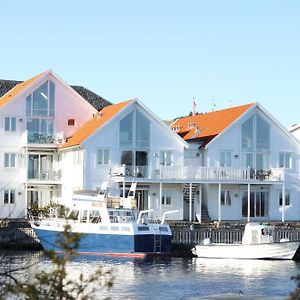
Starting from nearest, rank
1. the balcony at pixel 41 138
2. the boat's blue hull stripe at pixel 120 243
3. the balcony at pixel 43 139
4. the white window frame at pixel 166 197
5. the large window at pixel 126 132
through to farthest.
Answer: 1. the boat's blue hull stripe at pixel 120 243
2. the large window at pixel 126 132
3. the white window frame at pixel 166 197
4. the balcony at pixel 41 138
5. the balcony at pixel 43 139

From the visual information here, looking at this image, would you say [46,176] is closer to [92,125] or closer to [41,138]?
[41,138]

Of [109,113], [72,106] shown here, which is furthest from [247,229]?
[72,106]

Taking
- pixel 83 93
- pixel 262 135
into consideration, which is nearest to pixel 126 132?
pixel 262 135

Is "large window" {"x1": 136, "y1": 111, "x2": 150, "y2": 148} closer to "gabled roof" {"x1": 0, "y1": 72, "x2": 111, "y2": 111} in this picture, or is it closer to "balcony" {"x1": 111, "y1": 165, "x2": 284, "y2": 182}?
"balcony" {"x1": 111, "y1": 165, "x2": 284, "y2": 182}

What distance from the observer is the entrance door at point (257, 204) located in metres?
62.0

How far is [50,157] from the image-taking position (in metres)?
64.0

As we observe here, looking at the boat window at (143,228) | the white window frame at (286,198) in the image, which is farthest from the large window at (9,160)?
the white window frame at (286,198)

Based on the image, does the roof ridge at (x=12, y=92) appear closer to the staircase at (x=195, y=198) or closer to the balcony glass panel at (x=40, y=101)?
the balcony glass panel at (x=40, y=101)

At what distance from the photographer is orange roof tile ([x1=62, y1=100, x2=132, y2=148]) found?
5947 centimetres

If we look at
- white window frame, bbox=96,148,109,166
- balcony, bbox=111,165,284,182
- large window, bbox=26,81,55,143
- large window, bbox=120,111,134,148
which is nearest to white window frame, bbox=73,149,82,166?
white window frame, bbox=96,148,109,166

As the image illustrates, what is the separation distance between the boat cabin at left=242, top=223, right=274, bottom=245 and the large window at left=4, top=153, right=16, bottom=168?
1952 cm

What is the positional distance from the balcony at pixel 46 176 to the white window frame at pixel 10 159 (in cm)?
129

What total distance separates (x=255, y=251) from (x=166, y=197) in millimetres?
12769

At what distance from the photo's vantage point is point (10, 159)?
6159 centimetres
